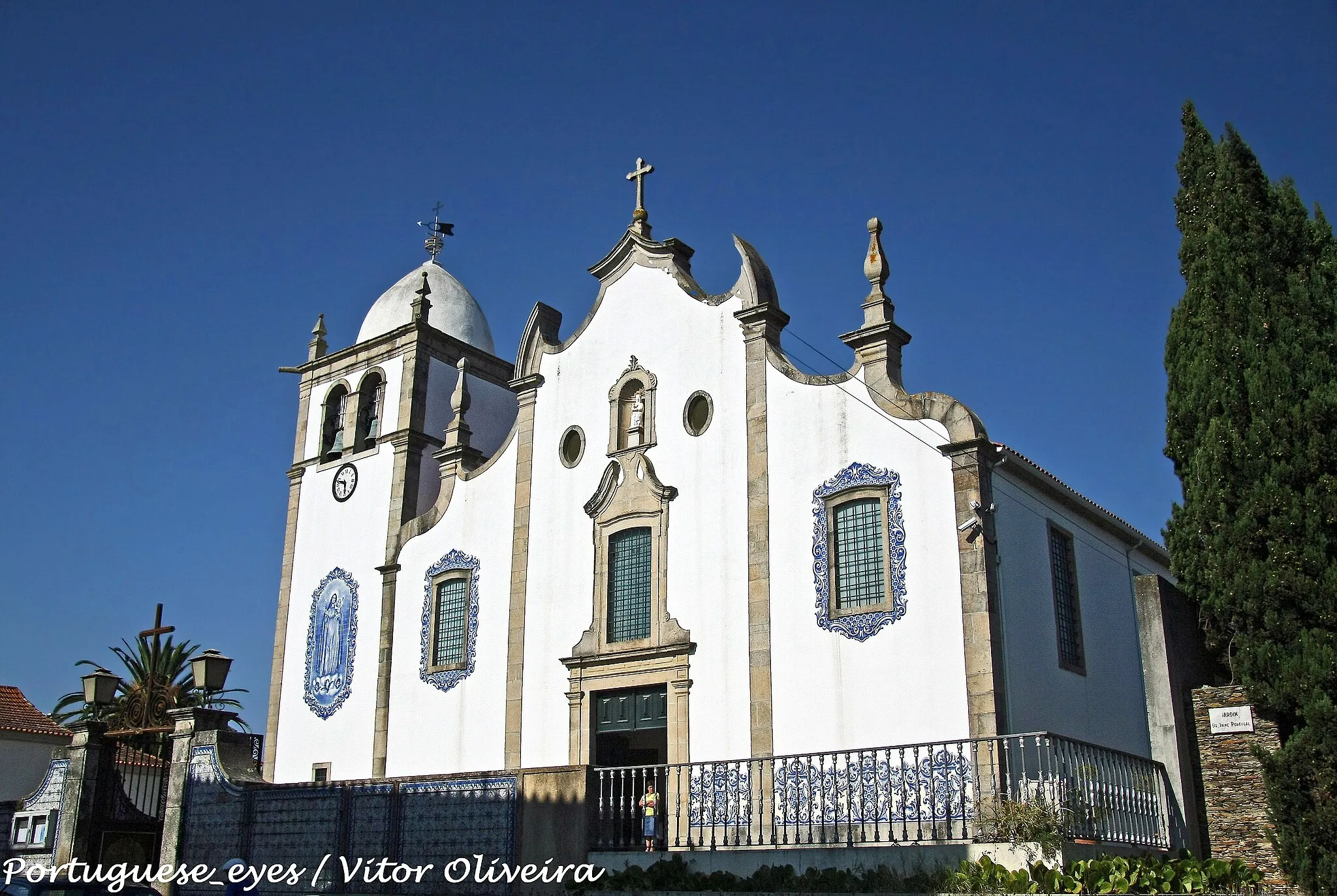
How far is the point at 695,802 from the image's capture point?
15.5 meters

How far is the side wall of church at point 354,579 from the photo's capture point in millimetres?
21250

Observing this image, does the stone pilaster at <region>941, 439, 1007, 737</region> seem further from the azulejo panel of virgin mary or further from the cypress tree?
the azulejo panel of virgin mary

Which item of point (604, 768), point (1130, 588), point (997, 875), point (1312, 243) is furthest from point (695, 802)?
point (1312, 243)

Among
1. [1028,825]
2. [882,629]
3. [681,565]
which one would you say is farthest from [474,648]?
[1028,825]

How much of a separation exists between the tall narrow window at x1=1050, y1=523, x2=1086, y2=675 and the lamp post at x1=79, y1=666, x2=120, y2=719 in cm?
1355

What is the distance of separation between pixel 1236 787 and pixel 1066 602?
4760 millimetres

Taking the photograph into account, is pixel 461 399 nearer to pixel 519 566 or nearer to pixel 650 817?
pixel 519 566

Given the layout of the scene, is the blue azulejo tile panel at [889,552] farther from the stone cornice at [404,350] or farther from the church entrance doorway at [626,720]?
the stone cornice at [404,350]

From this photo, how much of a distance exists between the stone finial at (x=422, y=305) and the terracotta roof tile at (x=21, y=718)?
468 inches

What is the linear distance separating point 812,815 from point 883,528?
12.6ft

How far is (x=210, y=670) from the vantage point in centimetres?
1753

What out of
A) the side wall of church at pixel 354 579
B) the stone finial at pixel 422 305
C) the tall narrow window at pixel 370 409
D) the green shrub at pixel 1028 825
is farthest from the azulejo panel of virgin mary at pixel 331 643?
the green shrub at pixel 1028 825

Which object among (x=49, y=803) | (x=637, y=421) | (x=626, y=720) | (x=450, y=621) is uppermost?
(x=637, y=421)

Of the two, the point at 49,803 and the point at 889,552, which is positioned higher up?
the point at 889,552
